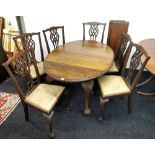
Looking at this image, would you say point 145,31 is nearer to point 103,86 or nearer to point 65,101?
point 103,86

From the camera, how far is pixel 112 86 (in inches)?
88.4

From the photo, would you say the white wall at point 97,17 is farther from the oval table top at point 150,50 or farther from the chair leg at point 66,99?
the chair leg at point 66,99

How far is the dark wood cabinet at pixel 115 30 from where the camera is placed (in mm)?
2846

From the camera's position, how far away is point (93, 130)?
7.30 feet

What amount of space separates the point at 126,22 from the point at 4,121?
237 cm

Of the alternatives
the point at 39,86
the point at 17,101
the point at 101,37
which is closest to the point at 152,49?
the point at 101,37

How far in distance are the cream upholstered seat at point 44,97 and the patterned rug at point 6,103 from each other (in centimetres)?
63

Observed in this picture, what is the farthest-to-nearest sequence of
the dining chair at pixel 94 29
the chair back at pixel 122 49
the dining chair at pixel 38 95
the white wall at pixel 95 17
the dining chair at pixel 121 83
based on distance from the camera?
the dining chair at pixel 94 29
the white wall at pixel 95 17
the chair back at pixel 122 49
the dining chair at pixel 121 83
the dining chair at pixel 38 95

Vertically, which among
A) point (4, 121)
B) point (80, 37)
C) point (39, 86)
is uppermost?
point (80, 37)

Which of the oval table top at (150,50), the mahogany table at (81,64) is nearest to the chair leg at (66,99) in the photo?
the mahogany table at (81,64)

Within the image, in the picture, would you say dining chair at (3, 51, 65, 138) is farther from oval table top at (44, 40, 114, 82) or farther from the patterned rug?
the patterned rug

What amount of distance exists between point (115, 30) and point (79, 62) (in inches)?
42.5

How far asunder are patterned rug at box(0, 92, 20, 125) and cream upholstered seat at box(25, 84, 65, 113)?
627 millimetres

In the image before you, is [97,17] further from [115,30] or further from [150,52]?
[150,52]
